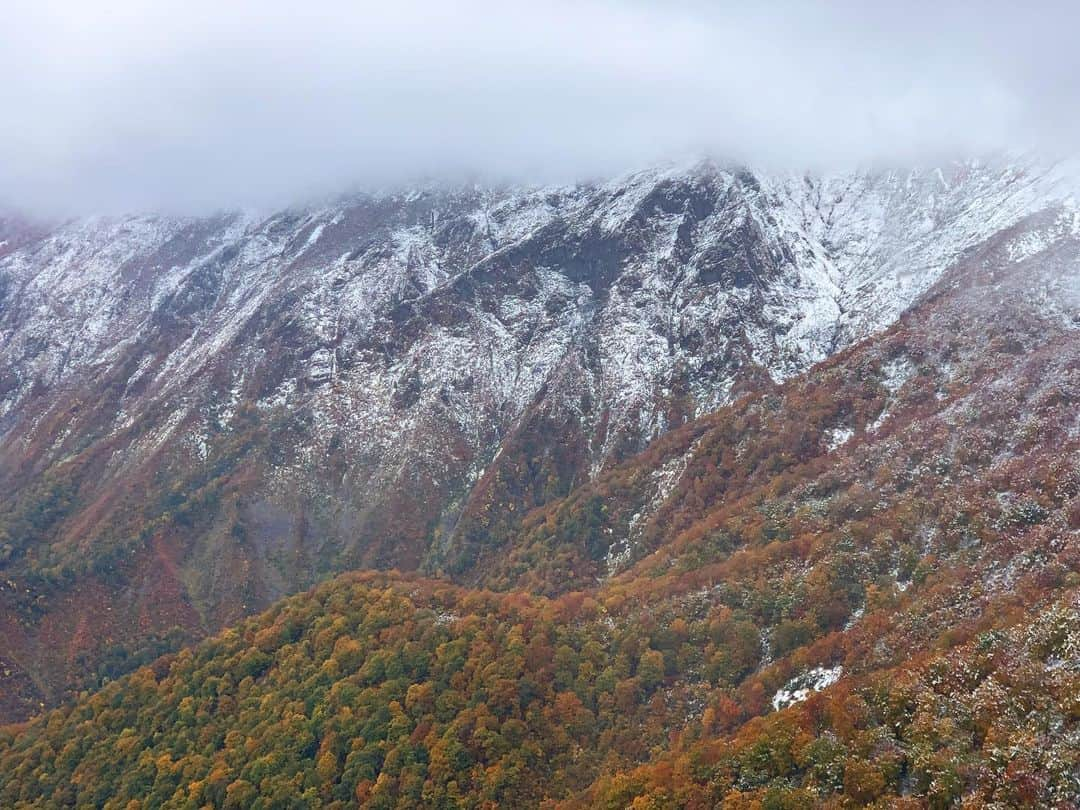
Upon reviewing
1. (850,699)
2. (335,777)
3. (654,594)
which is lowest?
(335,777)

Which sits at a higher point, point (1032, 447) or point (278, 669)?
point (1032, 447)

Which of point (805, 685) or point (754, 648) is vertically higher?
point (805, 685)

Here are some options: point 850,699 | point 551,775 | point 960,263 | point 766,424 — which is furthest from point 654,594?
point 960,263

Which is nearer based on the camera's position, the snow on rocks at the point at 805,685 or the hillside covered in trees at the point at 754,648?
the hillside covered in trees at the point at 754,648

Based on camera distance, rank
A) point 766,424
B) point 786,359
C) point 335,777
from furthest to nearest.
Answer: point 786,359
point 766,424
point 335,777

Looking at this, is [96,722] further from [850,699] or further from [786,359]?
[786,359]

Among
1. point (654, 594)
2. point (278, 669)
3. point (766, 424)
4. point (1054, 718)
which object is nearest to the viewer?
point (1054, 718)

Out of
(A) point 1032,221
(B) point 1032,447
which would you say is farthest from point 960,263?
(B) point 1032,447

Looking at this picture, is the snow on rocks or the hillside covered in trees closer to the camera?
the hillside covered in trees

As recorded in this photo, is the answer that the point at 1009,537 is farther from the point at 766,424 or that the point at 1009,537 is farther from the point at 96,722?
the point at 96,722

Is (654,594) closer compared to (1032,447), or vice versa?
(1032,447)

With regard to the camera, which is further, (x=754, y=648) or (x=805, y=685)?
(x=754, y=648)
